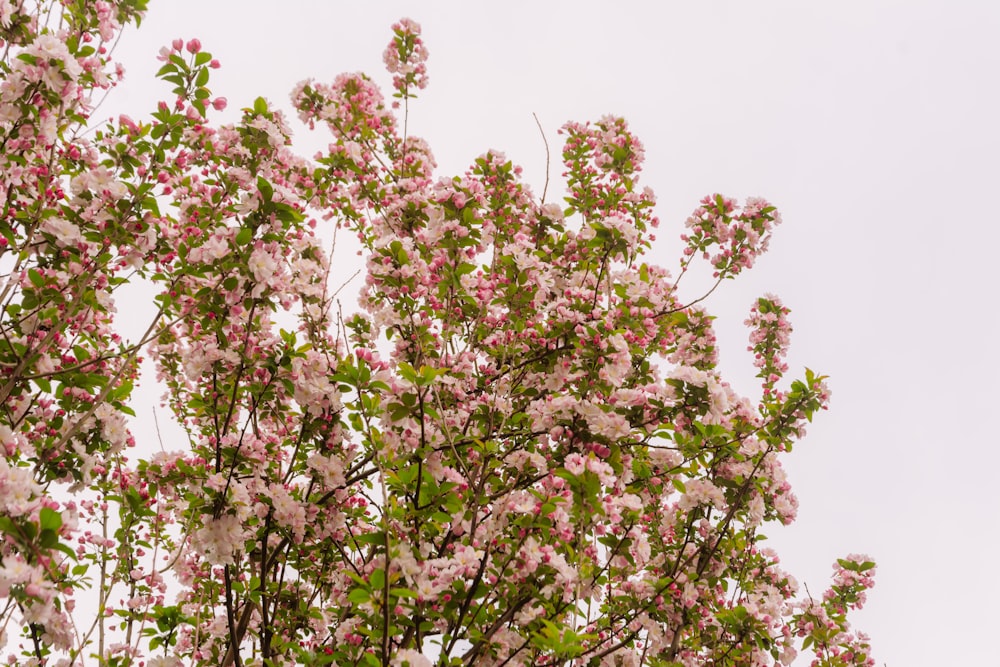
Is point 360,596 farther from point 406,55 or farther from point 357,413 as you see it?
point 406,55

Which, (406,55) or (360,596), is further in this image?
(406,55)

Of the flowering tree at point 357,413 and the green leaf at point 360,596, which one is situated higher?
the flowering tree at point 357,413

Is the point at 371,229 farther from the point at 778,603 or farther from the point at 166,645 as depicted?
the point at 778,603

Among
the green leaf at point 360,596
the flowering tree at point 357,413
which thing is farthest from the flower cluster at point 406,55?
the green leaf at point 360,596

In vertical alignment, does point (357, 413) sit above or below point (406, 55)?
below

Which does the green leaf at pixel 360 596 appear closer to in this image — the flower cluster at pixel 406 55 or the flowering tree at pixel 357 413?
the flowering tree at pixel 357 413

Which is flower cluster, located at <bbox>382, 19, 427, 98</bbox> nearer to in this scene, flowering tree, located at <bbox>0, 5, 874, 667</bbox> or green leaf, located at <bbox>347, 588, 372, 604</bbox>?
flowering tree, located at <bbox>0, 5, 874, 667</bbox>

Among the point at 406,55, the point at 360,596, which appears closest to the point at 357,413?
the point at 360,596

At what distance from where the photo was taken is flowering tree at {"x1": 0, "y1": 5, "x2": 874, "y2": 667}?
10.4 ft

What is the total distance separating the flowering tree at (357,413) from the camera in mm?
3182

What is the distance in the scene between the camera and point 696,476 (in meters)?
4.12

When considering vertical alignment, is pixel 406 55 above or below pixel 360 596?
above

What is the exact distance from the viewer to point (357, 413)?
11.0ft

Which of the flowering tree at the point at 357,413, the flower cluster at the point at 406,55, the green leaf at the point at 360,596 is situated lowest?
the green leaf at the point at 360,596
